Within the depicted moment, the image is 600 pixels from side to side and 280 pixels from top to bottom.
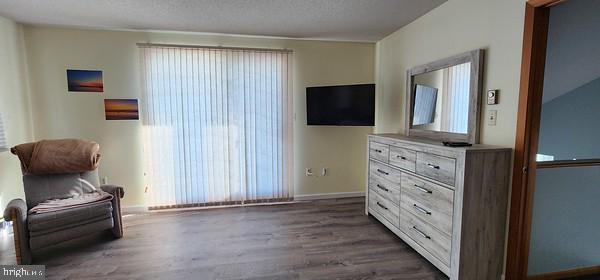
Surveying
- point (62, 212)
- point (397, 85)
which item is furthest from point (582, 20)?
point (62, 212)

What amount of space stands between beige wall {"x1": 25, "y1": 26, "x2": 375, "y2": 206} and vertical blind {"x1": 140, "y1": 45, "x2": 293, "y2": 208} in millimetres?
162

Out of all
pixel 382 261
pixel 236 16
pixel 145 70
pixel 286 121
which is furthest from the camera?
pixel 286 121

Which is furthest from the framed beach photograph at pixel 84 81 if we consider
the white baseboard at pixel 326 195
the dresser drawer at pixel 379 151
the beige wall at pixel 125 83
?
the dresser drawer at pixel 379 151

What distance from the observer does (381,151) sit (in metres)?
3.02

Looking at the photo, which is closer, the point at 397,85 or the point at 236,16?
the point at 236,16

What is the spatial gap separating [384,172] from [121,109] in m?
3.28

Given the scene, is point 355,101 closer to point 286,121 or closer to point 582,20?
point 286,121

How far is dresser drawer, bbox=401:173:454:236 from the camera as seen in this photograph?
2.09 metres

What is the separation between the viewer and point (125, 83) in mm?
3488

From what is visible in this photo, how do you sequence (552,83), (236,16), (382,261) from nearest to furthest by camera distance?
(552,83)
(382,261)
(236,16)

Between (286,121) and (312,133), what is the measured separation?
44 centimetres

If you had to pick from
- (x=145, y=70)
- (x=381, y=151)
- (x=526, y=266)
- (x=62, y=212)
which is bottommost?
(x=526, y=266)

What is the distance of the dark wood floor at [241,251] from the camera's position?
2.27 metres

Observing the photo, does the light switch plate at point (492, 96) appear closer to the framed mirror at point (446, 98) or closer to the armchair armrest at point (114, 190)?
the framed mirror at point (446, 98)
